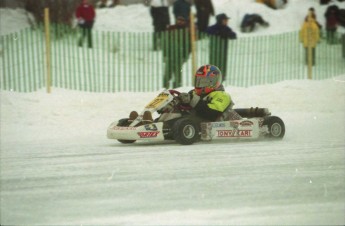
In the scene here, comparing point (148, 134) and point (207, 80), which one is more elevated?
point (207, 80)

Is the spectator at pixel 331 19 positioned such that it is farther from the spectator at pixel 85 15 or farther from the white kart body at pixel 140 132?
the white kart body at pixel 140 132

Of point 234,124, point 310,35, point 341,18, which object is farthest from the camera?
point 341,18

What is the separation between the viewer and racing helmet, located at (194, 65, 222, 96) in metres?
11.6

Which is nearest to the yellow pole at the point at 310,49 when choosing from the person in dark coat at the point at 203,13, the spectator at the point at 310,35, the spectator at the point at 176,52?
the spectator at the point at 310,35

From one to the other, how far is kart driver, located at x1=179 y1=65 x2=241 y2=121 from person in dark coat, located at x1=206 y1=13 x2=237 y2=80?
643 cm

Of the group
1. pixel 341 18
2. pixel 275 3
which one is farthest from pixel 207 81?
pixel 275 3

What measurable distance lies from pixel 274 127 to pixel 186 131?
4.81ft

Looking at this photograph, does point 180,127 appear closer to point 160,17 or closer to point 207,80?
point 207,80

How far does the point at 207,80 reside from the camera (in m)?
11.6

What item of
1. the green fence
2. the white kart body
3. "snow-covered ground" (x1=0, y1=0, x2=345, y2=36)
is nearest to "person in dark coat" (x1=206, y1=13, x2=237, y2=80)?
the green fence

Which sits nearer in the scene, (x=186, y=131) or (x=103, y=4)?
(x=186, y=131)

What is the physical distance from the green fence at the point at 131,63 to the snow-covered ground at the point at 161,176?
1979mm

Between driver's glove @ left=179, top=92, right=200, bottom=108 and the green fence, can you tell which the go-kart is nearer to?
driver's glove @ left=179, top=92, right=200, bottom=108

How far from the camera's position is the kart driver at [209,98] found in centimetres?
1127
